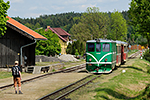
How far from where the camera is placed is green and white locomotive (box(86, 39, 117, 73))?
2241cm

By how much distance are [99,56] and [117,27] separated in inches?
2068

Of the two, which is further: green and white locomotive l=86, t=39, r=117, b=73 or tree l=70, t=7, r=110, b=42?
tree l=70, t=7, r=110, b=42

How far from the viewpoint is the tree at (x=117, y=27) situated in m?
73.4

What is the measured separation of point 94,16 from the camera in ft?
236

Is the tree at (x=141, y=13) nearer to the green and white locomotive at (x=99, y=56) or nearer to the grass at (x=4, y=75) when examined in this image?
the green and white locomotive at (x=99, y=56)

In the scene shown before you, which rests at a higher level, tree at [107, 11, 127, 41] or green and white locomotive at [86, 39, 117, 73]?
tree at [107, 11, 127, 41]

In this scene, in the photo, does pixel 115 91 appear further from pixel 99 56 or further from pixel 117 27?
pixel 117 27

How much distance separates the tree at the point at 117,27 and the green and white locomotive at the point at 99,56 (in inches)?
2024

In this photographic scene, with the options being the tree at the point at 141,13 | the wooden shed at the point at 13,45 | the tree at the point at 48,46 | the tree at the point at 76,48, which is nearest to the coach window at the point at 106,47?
the tree at the point at 141,13

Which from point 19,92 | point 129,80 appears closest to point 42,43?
point 129,80

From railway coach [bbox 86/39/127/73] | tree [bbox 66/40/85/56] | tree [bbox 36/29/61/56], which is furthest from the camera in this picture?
tree [bbox 66/40/85/56]

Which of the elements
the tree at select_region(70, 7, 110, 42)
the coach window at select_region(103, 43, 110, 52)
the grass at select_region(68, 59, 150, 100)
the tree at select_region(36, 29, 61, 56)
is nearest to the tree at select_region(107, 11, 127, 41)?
the tree at select_region(70, 7, 110, 42)

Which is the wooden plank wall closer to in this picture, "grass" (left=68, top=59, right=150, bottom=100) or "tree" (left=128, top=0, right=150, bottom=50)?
"grass" (left=68, top=59, right=150, bottom=100)

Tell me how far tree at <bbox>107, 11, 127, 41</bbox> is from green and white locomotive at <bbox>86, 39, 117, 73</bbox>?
5142 centimetres
